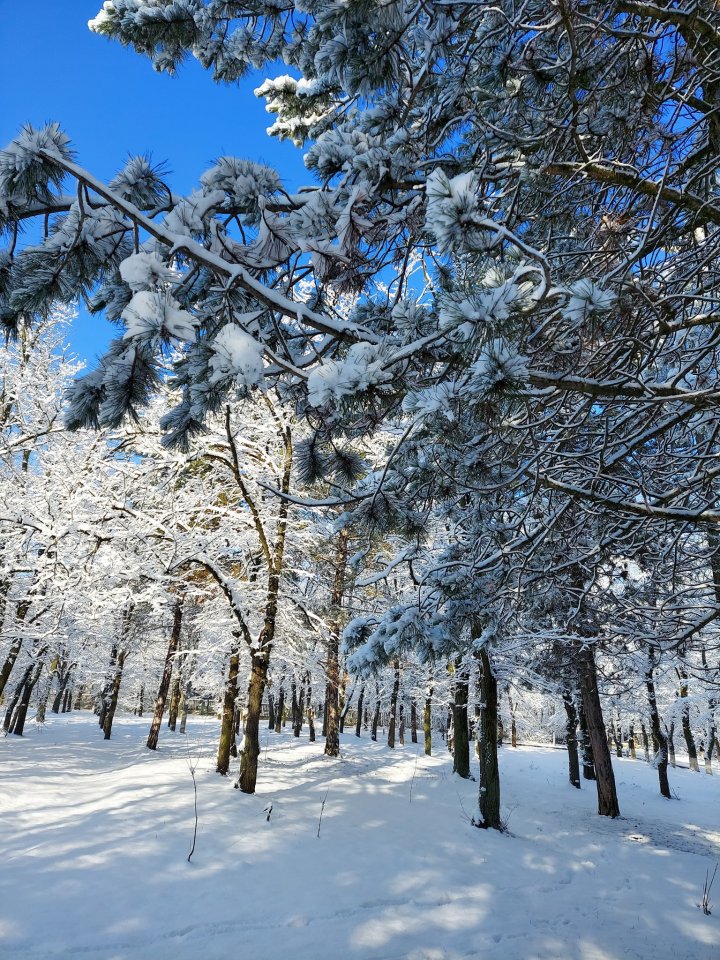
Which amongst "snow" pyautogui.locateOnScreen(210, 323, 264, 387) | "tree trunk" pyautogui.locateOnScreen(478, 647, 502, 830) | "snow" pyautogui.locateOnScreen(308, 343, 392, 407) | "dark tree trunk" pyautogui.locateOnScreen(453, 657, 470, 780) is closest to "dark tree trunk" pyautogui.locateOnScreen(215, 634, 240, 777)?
"tree trunk" pyautogui.locateOnScreen(478, 647, 502, 830)

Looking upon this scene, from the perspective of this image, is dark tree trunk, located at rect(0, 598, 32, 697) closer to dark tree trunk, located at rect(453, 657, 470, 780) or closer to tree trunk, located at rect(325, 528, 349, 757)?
tree trunk, located at rect(325, 528, 349, 757)

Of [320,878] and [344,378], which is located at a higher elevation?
[344,378]

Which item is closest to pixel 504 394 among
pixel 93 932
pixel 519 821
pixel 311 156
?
pixel 311 156

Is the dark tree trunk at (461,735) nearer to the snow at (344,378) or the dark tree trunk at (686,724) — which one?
the dark tree trunk at (686,724)

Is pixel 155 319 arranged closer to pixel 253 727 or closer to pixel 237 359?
pixel 237 359

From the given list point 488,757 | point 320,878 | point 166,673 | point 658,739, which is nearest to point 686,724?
point 658,739

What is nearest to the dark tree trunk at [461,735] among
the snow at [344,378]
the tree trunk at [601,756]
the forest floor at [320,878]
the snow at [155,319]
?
the tree trunk at [601,756]

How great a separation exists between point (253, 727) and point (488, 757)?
4213mm

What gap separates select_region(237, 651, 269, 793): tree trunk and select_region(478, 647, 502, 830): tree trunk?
3.83 metres

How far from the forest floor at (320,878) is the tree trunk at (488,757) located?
0.51 metres

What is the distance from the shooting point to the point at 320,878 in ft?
18.1

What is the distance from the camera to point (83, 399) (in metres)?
2.44

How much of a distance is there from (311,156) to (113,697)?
2334cm

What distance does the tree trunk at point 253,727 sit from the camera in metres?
8.65
